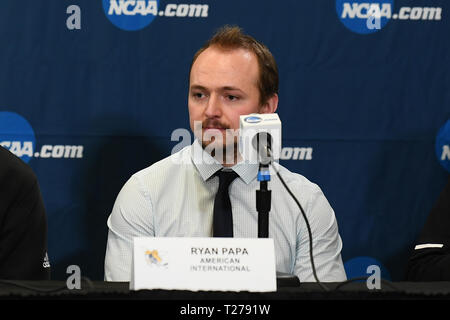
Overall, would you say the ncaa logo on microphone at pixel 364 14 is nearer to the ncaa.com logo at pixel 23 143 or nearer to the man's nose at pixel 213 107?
the man's nose at pixel 213 107

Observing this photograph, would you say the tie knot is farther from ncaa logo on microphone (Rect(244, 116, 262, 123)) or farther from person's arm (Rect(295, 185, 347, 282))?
ncaa logo on microphone (Rect(244, 116, 262, 123))

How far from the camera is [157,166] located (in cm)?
196

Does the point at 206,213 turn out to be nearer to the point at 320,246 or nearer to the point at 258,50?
the point at 320,246

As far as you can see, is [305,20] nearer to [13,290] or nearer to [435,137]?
[435,137]

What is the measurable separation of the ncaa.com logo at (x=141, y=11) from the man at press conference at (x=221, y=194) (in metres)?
0.48

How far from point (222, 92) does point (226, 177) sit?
26 centimetres

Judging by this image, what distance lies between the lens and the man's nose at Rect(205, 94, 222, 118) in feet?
6.10

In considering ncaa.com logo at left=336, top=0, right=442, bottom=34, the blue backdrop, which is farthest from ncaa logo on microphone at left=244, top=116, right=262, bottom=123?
ncaa.com logo at left=336, top=0, right=442, bottom=34

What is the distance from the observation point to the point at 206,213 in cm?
188

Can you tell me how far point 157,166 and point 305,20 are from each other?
0.93m

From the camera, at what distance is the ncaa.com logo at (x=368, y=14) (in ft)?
8.11

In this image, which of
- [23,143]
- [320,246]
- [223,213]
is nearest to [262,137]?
[223,213]

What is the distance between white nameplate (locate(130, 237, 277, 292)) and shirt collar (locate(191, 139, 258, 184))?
79cm

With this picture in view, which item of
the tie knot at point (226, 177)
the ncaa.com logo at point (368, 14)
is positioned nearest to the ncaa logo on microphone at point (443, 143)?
the ncaa.com logo at point (368, 14)
